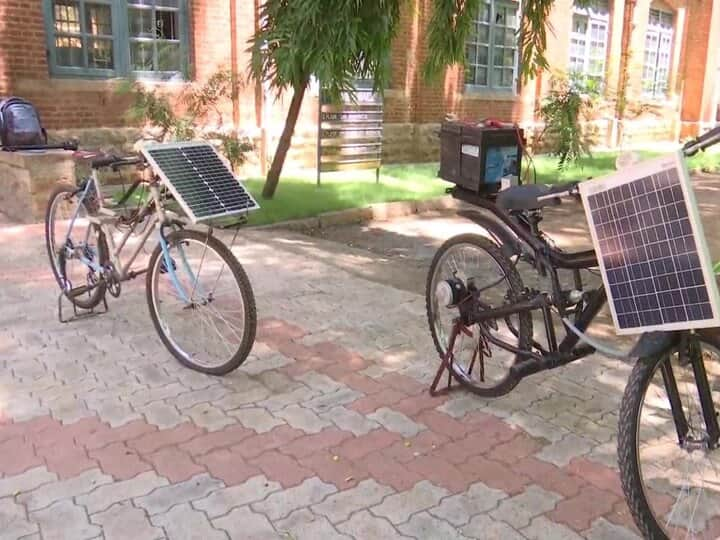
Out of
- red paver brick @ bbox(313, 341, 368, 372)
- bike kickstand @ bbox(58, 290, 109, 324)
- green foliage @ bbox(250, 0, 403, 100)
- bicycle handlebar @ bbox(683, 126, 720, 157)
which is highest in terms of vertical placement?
green foliage @ bbox(250, 0, 403, 100)

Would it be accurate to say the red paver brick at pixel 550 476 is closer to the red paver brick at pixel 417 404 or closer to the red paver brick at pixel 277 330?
the red paver brick at pixel 417 404

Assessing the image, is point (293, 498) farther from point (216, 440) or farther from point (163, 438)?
point (163, 438)

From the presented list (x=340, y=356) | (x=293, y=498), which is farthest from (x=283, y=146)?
(x=293, y=498)

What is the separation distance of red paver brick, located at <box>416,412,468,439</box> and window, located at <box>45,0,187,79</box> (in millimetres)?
7881

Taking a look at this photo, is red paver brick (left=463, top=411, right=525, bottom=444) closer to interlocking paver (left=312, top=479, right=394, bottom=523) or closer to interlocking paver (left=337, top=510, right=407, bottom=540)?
interlocking paver (left=312, top=479, right=394, bottom=523)

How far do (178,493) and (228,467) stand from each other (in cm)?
27

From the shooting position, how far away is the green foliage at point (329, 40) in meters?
6.91

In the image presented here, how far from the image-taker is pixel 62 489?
2.93 metres

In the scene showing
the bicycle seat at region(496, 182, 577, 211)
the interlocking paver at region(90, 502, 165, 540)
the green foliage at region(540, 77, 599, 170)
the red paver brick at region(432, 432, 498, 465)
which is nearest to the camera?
the interlocking paver at region(90, 502, 165, 540)

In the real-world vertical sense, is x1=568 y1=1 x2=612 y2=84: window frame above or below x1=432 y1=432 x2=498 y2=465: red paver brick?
above

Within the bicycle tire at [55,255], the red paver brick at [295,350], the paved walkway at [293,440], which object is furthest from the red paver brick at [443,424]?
the bicycle tire at [55,255]

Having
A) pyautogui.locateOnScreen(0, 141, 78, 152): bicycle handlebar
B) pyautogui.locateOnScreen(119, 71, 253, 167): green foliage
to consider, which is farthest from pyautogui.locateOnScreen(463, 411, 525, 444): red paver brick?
pyautogui.locateOnScreen(119, 71, 253, 167): green foliage

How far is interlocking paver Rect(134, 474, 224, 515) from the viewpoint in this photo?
2.82m

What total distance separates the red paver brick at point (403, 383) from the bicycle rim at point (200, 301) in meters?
0.84
